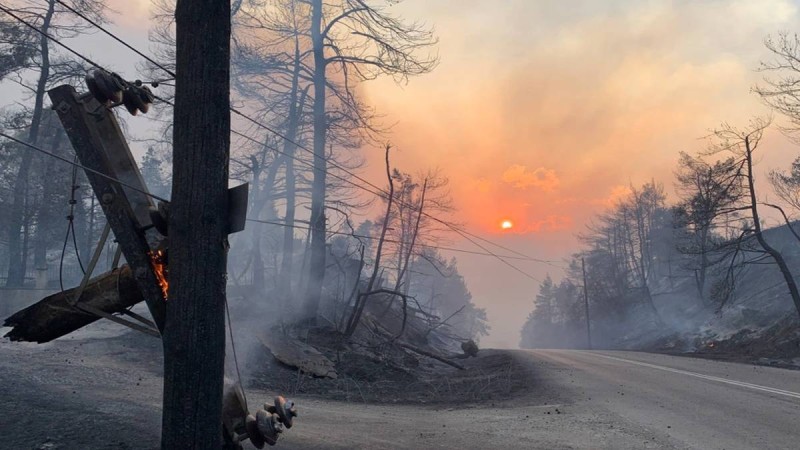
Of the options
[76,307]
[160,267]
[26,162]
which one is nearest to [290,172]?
[26,162]

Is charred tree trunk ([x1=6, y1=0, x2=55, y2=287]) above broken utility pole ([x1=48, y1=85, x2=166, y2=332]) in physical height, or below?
above

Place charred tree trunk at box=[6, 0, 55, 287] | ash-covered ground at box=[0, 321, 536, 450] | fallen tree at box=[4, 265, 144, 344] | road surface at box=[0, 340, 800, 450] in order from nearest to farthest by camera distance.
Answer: fallen tree at box=[4, 265, 144, 344], ash-covered ground at box=[0, 321, 536, 450], road surface at box=[0, 340, 800, 450], charred tree trunk at box=[6, 0, 55, 287]

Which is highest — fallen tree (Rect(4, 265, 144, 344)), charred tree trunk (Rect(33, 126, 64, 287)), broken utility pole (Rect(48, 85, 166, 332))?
charred tree trunk (Rect(33, 126, 64, 287))

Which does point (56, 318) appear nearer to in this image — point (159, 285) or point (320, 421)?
point (159, 285)

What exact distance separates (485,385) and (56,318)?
11035 mm

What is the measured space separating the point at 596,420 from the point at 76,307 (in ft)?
24.5

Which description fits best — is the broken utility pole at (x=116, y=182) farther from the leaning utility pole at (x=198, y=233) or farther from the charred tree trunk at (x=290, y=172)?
the charred tree trunk at (x=290, y=172)

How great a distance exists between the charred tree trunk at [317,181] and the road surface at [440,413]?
21.9 ft

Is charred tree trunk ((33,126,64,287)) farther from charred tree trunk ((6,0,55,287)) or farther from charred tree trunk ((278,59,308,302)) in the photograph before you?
charred tree trunk ((278,59,308,302))

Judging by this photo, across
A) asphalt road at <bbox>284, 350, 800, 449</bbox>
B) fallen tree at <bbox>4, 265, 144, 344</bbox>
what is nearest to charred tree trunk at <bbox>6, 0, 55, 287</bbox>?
asphalt road at <bbox>284, 350, 800, 449</bbox>

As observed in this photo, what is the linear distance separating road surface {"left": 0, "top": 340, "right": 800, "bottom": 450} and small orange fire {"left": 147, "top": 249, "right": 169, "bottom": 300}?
175cm

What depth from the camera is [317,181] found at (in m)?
20.1

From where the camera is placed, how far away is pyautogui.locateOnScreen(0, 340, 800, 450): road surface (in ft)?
19.6

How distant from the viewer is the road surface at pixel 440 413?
19.6 ft
